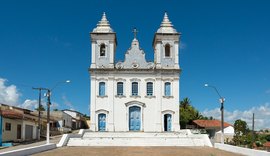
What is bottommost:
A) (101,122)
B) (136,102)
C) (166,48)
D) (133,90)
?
(101,122)

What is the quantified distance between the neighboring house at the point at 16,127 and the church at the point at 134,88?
6898 mm

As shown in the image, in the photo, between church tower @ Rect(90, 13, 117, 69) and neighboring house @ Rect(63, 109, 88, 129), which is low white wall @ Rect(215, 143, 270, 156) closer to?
church tower @ Rect(90, 13, 117, 69)

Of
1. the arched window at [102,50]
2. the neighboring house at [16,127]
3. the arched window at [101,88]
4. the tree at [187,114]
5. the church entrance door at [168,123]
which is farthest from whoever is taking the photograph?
the tree at [187,114]

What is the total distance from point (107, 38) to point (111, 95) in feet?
21.3

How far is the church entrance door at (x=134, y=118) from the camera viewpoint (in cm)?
4009

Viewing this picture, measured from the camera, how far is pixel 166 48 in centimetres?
4191

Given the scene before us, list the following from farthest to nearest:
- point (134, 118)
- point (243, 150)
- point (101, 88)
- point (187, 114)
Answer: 1. point (187, 114)
2. point (101, 88)
3. point (134, 118)
4. point (243, 150)

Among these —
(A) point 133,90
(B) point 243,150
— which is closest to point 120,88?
(A) point 133,90

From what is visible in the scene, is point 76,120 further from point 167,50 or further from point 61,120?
point 167,50

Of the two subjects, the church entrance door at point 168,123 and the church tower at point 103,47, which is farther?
the church tower at point 103,47

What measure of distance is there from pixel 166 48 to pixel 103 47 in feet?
23.4

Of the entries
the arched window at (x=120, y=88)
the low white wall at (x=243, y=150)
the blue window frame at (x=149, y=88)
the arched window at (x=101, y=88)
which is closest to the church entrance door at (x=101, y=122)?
the arched window at (x=101, y=88)

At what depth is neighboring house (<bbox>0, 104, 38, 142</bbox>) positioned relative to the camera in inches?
1291

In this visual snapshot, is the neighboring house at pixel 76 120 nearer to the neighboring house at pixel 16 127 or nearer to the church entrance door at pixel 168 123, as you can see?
the neighboring house at pixel 16 127
